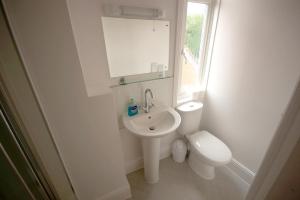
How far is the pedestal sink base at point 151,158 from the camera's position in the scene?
128 cm

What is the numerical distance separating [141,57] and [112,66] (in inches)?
11.6

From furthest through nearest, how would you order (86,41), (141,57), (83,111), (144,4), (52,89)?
1. (141,57)
2. (144,4)
3. (86,41)
4. (83,111)
5. (52,89)

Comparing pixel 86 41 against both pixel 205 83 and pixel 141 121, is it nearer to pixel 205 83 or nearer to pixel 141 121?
pixel 141 121

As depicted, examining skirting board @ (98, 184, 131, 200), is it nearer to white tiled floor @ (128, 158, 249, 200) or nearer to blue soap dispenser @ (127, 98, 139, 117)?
white tiled floor @ (128, 158, 249, 200)

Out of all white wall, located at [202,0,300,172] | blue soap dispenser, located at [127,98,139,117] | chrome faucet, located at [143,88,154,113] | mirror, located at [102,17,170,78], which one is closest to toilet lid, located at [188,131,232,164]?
white wall, located at [202,0,300,172]

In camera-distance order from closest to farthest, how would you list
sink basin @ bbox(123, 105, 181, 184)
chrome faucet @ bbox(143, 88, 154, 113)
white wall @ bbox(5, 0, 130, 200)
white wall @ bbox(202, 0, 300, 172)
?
white wall @ bbox(5, 0, 130, 200) < white wall @ bbox(202, 0, 300, 172) < sink basin @ bbox(123, 105, 181, 184) < chrome faucet @ bbox(143, 88, 154, 113)

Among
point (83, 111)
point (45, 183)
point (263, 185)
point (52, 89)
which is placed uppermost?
point (52, 89)

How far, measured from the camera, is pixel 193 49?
158cm

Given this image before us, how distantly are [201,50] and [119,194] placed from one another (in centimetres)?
180

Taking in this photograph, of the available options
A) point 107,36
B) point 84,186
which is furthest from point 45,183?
point 107,36

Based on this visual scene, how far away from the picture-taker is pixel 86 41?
1.04m

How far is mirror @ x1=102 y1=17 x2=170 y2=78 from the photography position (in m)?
1.14

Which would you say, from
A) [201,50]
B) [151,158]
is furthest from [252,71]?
[151,158]

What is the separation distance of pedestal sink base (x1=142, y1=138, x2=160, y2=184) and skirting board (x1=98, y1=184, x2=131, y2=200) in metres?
0.26
